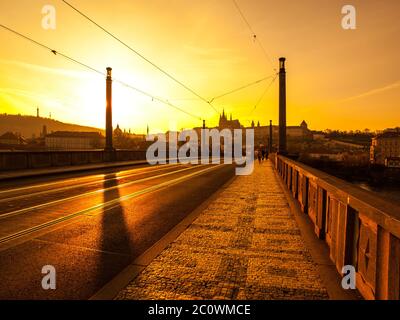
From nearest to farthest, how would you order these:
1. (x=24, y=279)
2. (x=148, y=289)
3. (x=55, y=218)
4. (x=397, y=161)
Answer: (x=148, y=289) < (x=24, y=279) < (x=55, y=218) < (x=397, y=161)

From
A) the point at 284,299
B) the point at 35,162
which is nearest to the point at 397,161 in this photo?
the point at 35,162

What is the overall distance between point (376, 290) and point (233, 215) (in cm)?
482

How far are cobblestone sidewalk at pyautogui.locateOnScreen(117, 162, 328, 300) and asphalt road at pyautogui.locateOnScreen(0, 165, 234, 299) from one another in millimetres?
610

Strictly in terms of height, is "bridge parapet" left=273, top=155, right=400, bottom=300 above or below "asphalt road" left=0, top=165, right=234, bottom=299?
above

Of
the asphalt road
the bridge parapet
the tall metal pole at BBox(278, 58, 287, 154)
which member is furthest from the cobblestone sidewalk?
the tall metal pole at BBox(278, 58, 287, 154)

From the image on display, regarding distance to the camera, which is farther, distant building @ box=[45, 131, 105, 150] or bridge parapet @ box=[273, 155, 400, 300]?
distant building @ box=[45, 131, 105, 150]

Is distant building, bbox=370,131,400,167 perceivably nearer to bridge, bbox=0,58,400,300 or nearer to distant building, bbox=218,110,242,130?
distant building, bbox=218,110,242,130

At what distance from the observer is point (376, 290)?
9.05 ft

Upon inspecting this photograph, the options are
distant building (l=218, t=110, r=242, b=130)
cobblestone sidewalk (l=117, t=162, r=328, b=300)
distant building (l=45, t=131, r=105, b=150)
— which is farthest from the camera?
distant building (l=218, t=110, r=242, b=130)

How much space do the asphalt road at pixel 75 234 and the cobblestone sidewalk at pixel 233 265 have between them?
2.00 feet

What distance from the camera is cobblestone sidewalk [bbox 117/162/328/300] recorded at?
3396 mm

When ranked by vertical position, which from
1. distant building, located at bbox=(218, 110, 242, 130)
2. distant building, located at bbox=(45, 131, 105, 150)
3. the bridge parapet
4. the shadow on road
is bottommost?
the shadow on road
